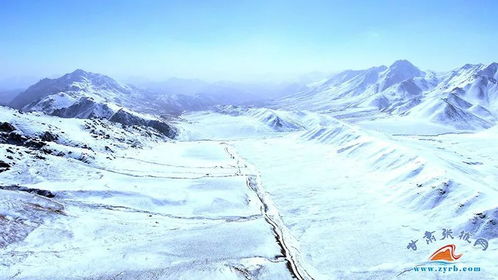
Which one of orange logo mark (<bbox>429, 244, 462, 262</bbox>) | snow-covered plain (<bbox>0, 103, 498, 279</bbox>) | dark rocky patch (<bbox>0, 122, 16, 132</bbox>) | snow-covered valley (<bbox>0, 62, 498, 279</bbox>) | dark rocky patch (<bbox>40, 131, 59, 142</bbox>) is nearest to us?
snow-covered plain (<bbox>0, 103, 498, 279</bbox>)

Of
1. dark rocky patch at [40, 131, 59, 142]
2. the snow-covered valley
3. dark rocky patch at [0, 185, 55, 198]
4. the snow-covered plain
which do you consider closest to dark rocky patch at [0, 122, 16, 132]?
the snow-covered valley

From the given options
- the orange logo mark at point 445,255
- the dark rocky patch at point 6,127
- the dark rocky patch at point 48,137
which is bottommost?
the orange logo mark at point 445,255

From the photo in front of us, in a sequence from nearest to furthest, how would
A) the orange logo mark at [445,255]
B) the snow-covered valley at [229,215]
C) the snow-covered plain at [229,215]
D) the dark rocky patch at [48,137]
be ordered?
the snow-covered plain at [229,215], the snow-covered valley at [229,215], the orange logo mark at [445,255], the dark rocky patch at [48,137]

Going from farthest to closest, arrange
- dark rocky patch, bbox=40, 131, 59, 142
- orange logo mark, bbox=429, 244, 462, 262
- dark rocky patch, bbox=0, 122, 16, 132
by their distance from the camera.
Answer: dark rocky patch, bbox=40, 131, 59, 142
dark rocky patch, bbox=0, 122, 16, 132
orange logo mark, bbox=429, 244, 462, 262

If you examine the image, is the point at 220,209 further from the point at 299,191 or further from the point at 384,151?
the point at 384,151

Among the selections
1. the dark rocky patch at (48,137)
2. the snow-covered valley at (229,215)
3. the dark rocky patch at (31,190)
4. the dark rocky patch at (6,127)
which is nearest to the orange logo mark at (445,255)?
the snow-covered valley at (229,215)

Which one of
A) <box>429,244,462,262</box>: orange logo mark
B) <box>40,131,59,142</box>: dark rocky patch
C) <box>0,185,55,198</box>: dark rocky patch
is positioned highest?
<box>40,131,59,142</box>: dark rocky patch

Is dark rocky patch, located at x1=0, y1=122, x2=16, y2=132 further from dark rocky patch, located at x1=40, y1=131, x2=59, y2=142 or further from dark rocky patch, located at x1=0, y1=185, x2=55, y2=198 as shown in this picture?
dark rocky patch, located at x1=0, y1=185, x2=55, y2=198

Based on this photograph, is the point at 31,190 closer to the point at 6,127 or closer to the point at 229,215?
the point at 229,215

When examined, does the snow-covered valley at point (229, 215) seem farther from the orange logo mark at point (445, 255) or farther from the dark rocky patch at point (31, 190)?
the orange logo mark at point (445, 255)
